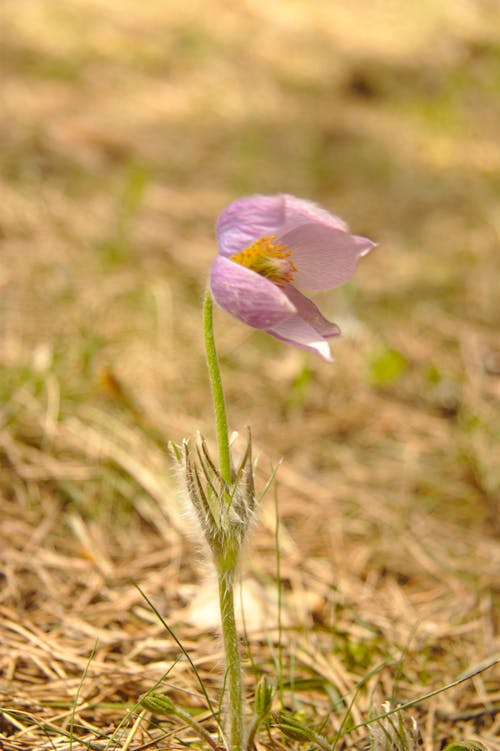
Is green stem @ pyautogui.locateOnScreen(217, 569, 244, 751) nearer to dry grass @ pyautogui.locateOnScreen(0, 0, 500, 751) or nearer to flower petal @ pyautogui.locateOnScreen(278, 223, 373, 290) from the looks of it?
dry grass @ pyautogui.locateOnScreen(0, 0, 500, 751)

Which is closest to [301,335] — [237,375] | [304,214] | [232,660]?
[304,214]

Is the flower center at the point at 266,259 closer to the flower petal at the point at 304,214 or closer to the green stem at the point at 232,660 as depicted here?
the flower petal at the point at 304,214

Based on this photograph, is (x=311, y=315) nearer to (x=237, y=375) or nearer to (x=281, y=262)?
(x=281, y=262)

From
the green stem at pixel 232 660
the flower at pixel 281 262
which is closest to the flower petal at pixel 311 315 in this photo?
the flower at pixel 281 262

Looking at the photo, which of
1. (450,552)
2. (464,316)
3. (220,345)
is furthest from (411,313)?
(450,552)

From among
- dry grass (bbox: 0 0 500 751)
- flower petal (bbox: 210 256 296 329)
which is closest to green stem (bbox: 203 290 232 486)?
flower petal (bbox: 210 256 296 329)

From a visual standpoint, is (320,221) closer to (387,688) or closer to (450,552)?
(387,688)

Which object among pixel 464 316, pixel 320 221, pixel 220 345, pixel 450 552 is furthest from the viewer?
pixel 464 316
